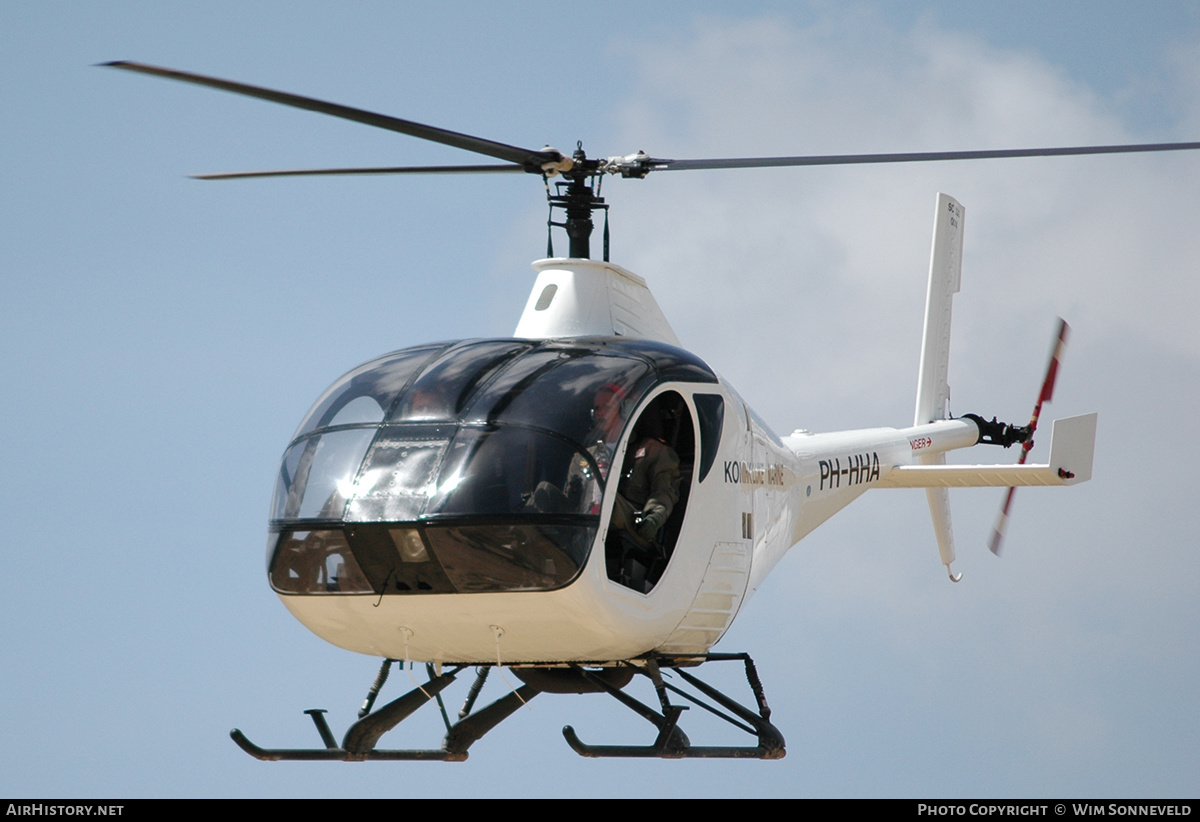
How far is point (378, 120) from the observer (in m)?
10.3

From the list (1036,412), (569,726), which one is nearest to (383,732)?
(569,726)

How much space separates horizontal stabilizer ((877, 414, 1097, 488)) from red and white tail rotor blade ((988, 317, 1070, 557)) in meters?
0.29

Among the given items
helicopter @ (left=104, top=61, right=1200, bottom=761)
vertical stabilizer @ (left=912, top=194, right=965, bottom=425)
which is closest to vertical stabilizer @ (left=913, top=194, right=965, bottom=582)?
vertical stabilizer @ (left=912, top=194, right=965, bottom=425)

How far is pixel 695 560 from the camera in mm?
10922

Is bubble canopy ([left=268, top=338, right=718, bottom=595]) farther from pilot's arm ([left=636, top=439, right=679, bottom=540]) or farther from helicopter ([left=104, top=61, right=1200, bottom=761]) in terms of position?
pilot's arm ([left=636, top=439, right=679, bottom=540])

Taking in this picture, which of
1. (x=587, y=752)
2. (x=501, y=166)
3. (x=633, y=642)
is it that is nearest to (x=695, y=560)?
(x=633, y=642)

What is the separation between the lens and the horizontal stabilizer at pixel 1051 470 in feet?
47.7

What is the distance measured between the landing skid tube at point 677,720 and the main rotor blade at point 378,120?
4062 mm

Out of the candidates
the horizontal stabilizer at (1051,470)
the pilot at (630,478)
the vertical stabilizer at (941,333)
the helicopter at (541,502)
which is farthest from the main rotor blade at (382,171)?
the vertical stabilizer at (941,333)

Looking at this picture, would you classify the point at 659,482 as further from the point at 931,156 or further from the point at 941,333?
the point at 941,333

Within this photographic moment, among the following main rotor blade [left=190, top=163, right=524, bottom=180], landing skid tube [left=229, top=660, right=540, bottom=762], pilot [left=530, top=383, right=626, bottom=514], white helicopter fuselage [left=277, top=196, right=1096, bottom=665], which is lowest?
landing skid tube [left=229, top=660, right=540, bottom=762]

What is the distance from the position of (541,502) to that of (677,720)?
2.20 m

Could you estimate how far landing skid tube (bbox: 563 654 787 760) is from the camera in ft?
34.8

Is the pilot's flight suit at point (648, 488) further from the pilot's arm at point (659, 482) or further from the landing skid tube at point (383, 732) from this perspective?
the landing skid tube at point (383, 732)
